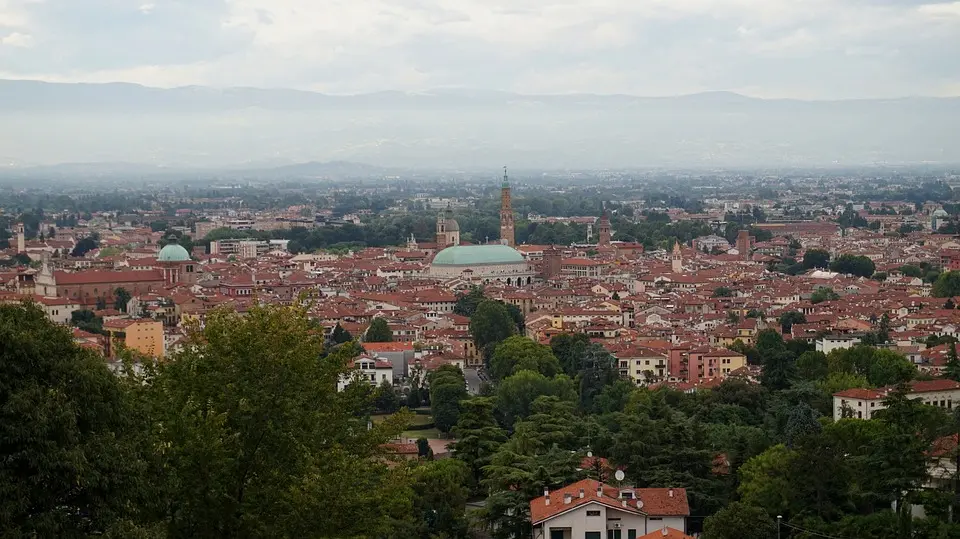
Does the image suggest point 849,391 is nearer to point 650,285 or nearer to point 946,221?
point 650,285

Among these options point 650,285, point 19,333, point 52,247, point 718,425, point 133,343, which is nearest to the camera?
point 19,333

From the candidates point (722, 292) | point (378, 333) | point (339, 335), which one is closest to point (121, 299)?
point (339, 335)

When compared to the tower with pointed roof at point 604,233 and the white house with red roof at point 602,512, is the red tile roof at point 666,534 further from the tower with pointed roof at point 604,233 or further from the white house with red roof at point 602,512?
the tower with pointed roof at point 604,233

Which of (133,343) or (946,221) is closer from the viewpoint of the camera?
(133,343)

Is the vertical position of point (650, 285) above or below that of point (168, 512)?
below

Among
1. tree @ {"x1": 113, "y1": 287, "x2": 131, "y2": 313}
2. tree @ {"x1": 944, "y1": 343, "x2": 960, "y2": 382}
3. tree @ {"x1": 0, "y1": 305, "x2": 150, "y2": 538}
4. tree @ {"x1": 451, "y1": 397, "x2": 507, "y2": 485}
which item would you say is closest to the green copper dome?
tree @ {"x1": 113, "y1": 287, "x2": 131, "y2": 313}

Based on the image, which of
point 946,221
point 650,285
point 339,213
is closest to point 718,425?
point 650,285
